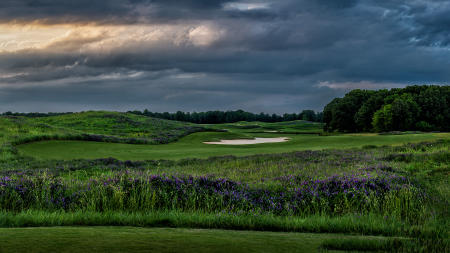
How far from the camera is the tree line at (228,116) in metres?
163

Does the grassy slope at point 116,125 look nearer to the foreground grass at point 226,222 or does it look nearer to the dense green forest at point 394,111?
the dense green forest at point 394,111

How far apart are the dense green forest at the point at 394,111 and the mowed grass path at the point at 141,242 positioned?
246 feet

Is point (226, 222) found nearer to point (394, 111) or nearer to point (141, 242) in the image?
point (141, 242)

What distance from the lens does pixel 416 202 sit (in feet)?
31.7

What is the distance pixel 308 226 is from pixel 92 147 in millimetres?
32201

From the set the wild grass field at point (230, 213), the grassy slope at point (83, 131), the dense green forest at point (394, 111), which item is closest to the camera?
the wild grass field at point (230, 213)

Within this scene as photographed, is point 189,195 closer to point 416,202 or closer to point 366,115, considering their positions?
point 416,202

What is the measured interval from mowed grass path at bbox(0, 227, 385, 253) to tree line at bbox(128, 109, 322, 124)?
149 m

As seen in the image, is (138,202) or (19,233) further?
(138,202)

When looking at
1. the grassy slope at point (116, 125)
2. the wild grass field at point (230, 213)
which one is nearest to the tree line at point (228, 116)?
the grassy slope at point (116, 125)

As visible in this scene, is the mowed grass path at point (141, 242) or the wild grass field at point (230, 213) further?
the wild grass field at point (230, 213)

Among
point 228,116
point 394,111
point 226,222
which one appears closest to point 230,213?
point 226,222

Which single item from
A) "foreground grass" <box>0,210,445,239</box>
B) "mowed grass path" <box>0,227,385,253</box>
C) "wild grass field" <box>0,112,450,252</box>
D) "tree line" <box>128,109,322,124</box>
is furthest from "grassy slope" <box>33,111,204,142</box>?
"tree line" <box>128,109,322,124</box>

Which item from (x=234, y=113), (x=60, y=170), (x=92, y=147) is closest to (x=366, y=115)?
(x=92, y=147)
